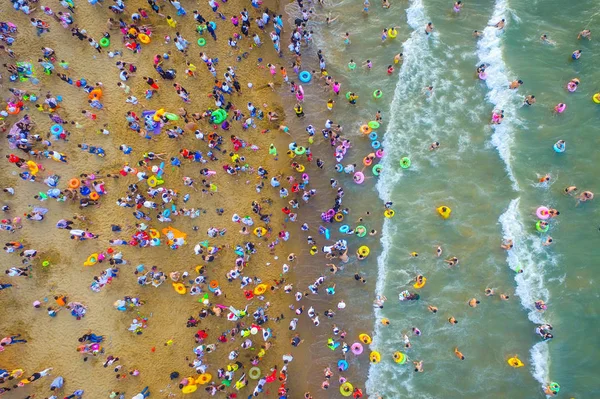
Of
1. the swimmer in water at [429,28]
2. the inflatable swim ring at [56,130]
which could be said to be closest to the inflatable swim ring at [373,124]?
the swimmer in water at [429,28]

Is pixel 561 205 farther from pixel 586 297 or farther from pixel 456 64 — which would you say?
pixel 456 64

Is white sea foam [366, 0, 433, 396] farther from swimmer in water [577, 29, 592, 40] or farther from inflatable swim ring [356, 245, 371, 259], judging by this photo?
swimmer in water [577, 29, 592, 40]

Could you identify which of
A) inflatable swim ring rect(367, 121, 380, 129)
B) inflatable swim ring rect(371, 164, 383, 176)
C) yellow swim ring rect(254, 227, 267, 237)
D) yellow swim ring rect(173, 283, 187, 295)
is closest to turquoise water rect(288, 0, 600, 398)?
inflatable swim ring rect(371, 164, 383, 176)

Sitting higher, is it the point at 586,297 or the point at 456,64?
the point at 456,64

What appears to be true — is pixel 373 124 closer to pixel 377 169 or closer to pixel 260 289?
pixel 377 169

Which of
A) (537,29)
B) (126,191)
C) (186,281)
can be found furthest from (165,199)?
(537,29)

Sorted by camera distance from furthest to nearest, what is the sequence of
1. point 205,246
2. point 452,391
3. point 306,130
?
point 306,130
point 205,246
point 452,391

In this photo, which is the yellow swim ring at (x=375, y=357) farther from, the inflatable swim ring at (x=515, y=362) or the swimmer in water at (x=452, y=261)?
the inflatable swim ring at (x=515, y=362)
